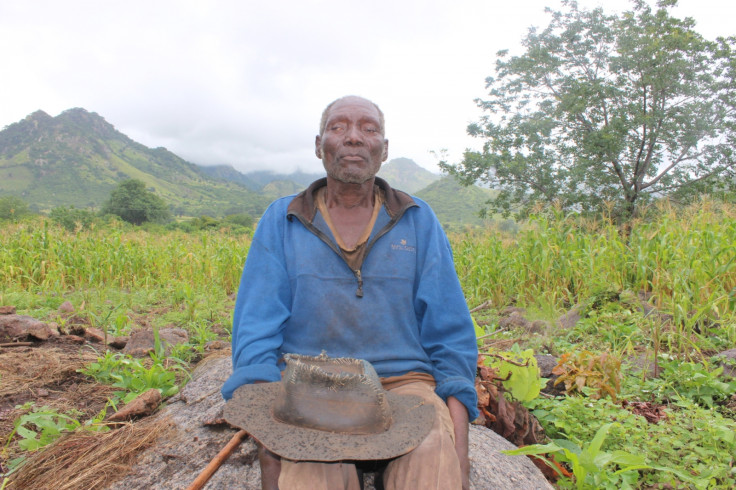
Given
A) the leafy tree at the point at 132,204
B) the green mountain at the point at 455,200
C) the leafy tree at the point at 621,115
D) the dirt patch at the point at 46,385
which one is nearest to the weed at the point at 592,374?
the dirt patch at the point at 46,385

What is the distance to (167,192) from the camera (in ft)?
312

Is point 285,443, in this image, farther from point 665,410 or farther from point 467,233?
point 467,233

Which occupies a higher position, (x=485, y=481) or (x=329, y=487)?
(x=329, y=487)

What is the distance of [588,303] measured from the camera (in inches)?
177

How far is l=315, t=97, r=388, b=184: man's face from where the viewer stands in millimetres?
1820

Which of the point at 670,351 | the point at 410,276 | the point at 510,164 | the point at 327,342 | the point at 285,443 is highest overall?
the point at 510,164

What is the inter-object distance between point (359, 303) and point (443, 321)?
326 millimetres

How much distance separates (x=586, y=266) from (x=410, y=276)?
13.5ft

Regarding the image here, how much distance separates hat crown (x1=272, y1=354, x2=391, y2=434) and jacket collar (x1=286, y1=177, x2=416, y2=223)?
737 mm

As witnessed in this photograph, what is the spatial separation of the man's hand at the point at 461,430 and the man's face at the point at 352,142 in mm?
924

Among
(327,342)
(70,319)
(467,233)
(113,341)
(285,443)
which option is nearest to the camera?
(285,443)

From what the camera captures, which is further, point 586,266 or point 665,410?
point 586,266

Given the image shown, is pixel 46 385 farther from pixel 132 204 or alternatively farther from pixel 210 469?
pixel 132 204

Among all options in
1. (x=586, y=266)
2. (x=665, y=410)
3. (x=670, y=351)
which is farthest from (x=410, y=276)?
(x=586, y=266)
